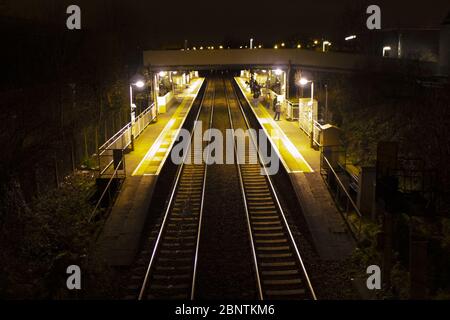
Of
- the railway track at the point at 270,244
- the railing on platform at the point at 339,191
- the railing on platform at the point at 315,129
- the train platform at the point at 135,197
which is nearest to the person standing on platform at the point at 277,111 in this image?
the railing on platform at the point at 315,129

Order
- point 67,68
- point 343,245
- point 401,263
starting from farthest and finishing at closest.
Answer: point 67,68 → point 343,245 → point 401,263

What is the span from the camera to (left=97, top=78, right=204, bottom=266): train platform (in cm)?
1051

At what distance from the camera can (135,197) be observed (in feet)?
45.0

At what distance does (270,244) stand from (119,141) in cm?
886

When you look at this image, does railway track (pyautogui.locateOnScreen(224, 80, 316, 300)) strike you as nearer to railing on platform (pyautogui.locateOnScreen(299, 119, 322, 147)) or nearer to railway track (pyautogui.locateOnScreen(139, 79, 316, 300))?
railway track (pyautogui.locateOnScreen(139, 79, 316, 300))

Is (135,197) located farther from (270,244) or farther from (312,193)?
(312,193)

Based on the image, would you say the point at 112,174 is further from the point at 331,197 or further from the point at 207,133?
the point at 207,133

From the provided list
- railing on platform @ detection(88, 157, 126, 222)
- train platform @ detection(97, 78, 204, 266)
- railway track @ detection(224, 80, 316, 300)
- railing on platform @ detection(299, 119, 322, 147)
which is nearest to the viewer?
railway track @ detection(224, 80, 316, 300)

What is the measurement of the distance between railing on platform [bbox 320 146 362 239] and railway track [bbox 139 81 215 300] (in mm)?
3456

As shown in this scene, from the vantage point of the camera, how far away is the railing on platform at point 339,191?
455 inches

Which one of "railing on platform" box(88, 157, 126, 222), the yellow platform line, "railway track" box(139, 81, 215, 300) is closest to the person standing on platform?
the yellow platform line
